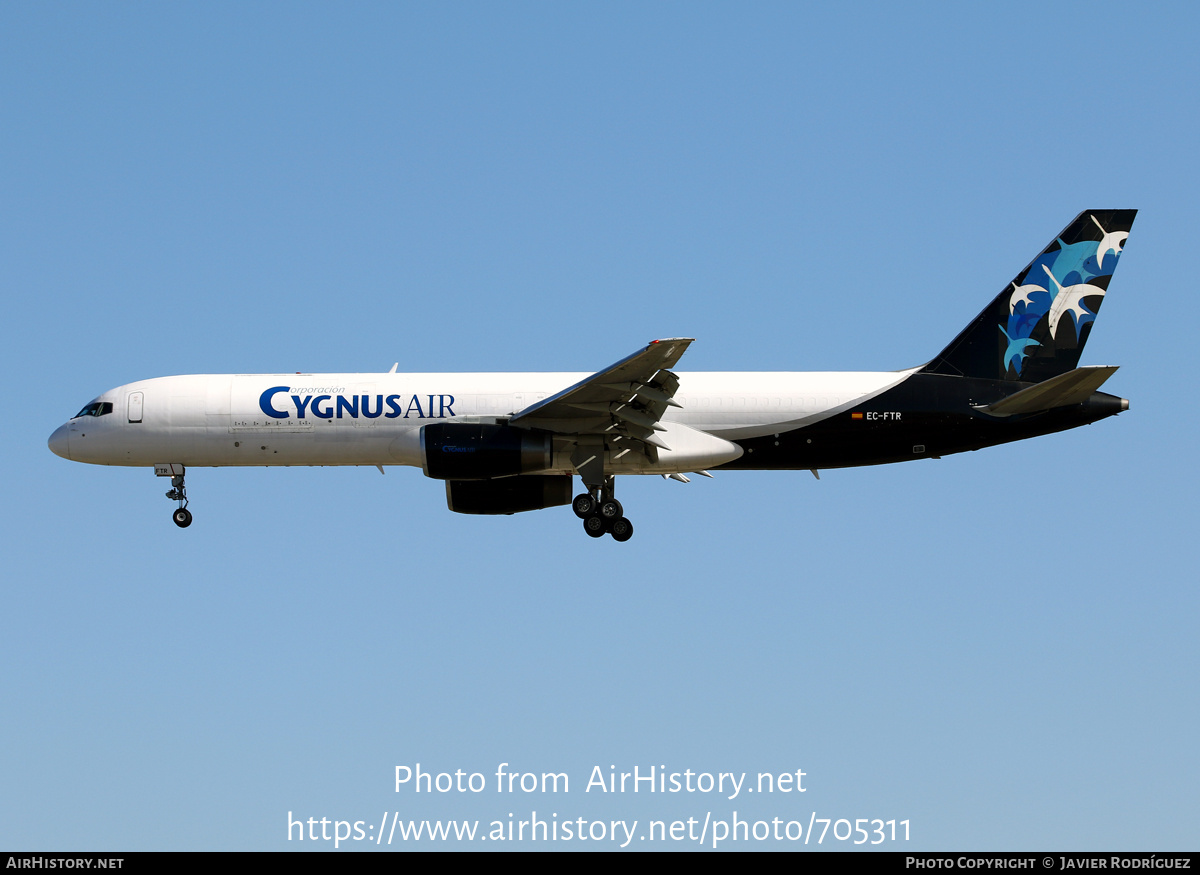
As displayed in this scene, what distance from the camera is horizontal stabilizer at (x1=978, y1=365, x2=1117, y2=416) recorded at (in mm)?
31000

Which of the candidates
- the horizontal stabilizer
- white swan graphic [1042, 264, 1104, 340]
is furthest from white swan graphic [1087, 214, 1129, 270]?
the horizontal stabilizer

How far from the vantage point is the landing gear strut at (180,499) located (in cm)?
3509

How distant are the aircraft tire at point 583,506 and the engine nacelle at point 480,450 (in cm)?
179

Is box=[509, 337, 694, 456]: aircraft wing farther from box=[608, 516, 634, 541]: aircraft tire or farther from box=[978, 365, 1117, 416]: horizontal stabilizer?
box=[978, 365, 1117, 416]: horizontal stabilizer

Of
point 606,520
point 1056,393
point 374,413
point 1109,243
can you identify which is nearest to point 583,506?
point 606,520

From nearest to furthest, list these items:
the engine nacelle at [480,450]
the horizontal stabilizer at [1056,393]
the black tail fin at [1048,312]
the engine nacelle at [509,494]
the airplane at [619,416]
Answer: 1. the horizontal stabilizer at [1056,393]
2. the engine nacelle at [480,450]
3. the airplane at [619,416]
4. the black tail fin at [1048,312]
5. the engine nacelle at [509,494]

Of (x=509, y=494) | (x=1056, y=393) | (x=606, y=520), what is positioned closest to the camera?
(x=1056, y=393)

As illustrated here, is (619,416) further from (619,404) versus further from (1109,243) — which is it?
(1109,243)

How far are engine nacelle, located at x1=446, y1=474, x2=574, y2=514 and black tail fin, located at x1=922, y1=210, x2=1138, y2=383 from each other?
31.7ft

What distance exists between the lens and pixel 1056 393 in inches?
1258

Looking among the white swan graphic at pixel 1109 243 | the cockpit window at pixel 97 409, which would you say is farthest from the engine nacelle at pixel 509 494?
the white swan graphic at pixel 1109 243

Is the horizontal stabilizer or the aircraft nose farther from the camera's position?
the aircraft nose

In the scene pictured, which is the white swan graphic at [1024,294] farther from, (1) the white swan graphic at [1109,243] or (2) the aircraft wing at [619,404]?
(2) the aircraft wing at [619,404]

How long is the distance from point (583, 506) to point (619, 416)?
2.90 m
